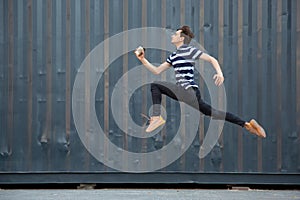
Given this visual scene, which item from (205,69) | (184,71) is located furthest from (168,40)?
(184,71)

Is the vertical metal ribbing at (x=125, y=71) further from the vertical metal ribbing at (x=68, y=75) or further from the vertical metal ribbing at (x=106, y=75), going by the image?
the vertical metal ribbing at (x=68, y=75)

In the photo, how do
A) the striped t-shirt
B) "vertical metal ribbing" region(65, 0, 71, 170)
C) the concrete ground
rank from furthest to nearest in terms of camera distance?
"vertical metal ribbing" region(65, 0, 71, 170), the concrete ground, the striped t-shirt

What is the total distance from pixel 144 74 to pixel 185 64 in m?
3.79

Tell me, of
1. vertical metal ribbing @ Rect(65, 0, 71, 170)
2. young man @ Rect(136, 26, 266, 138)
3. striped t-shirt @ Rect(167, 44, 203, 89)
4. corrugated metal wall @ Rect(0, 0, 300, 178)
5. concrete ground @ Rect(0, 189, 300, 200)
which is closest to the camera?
young man @ Rect(136, 26, 266, 138)

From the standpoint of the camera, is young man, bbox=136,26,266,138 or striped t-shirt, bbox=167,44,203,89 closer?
young man, bbox=136,26,266,138

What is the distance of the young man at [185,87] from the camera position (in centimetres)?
513

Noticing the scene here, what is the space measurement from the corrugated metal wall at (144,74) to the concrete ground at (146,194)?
1.00 feet

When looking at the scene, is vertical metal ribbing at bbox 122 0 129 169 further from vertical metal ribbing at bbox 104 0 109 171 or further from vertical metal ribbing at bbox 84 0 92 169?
vertical metal ribbing at bbox 84 0 92 169

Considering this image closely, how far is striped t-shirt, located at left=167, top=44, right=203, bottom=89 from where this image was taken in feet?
17.3

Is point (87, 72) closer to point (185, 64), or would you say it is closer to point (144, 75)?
point (144, 75)

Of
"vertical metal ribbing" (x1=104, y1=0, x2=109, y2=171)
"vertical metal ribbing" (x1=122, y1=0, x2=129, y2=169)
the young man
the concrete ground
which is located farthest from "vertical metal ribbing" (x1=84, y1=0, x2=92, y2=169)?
the young man

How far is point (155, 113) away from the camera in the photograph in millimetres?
5289

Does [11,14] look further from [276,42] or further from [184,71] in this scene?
[184,71]

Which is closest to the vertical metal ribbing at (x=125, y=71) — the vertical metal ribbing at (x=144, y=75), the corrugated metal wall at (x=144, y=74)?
the corrugated metal wall at (x=144, y=74)
